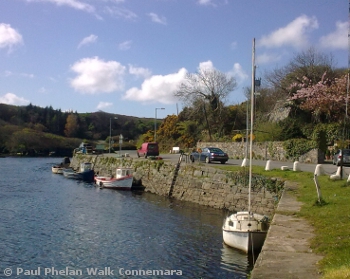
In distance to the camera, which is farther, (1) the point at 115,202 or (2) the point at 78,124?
(2) the point at 78,124

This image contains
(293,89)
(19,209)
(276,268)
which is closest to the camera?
(276,268)

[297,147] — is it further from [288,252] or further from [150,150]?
[288,252]

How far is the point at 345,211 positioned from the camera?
12180mm

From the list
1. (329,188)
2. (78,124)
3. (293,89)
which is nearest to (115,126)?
(78,124)

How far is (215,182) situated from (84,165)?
25004 millimetres

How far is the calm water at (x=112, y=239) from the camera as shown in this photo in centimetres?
1261

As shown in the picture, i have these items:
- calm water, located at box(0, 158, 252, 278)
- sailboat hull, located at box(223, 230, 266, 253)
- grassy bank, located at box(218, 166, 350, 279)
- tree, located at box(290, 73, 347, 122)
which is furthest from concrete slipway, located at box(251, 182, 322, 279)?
tree, located at box(290, 73, 347, 122)

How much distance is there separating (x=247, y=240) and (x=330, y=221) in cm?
273

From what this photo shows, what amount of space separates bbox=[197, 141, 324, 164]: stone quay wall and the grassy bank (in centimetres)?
1244

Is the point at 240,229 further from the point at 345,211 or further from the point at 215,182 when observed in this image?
the point at 215,182

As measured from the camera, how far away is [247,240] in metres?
12.9

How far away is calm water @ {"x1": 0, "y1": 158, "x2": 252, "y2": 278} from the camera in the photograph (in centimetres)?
1261

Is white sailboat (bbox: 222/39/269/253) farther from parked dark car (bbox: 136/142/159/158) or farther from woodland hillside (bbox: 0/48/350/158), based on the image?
parked dark car (bbox: 136/142/159/158)

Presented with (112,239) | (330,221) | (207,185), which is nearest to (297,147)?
(207,185)
